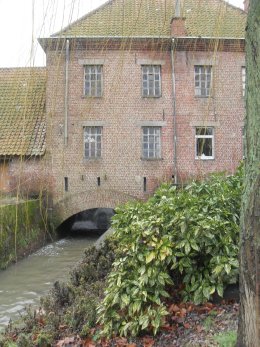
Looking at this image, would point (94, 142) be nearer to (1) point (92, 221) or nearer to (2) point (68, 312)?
(1) point (92, 221)

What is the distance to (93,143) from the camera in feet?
57.2

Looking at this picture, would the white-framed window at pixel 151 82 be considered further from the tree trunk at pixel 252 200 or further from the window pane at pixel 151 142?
the tree trunk at pixel 252 200

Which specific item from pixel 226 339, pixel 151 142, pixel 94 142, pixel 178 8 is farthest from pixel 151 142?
pixel 178 8

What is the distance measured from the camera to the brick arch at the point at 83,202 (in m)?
17.1

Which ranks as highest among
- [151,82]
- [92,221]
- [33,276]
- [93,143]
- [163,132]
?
[151,82]

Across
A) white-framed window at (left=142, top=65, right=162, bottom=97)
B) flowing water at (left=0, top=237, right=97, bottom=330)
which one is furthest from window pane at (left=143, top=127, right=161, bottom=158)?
flowing water at (left=0, top=237, right=97, bottom=330)

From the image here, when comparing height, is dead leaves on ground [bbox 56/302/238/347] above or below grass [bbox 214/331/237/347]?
below

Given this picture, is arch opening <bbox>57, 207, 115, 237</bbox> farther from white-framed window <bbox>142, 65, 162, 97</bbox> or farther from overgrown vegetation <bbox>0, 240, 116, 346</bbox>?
overgrown vegetation <bbox>0, 240, 116, 346</bbox>

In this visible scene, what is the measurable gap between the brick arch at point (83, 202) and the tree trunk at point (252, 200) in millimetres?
14793

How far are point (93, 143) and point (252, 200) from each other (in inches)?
606

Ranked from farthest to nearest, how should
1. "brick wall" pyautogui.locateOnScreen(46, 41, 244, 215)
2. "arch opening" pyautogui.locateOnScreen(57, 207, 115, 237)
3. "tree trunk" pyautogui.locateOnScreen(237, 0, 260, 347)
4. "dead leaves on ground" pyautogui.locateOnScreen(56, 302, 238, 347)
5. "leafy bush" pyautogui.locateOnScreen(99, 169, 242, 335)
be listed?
"arch opening" pyautogui.locateOnScreen(57, 207, 115, 237)
"brick wall" pyautogui.locateOnScreen(46, 41, 244, 215)
"leafy bush" pyautogui.locateOnScreen(99, 169, 242, 335)
"dead leaves on ground" pyautogui.locateOnScreen(56, 302, 238, 347)
"tree trunk" pyautogui.locateOnScreen(237, 0, 260, 347)

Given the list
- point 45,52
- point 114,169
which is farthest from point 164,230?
point 114,169

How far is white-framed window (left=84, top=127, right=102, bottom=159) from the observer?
17375 millimetres

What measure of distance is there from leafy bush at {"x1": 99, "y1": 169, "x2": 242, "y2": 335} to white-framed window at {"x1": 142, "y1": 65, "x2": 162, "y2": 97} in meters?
13.5
